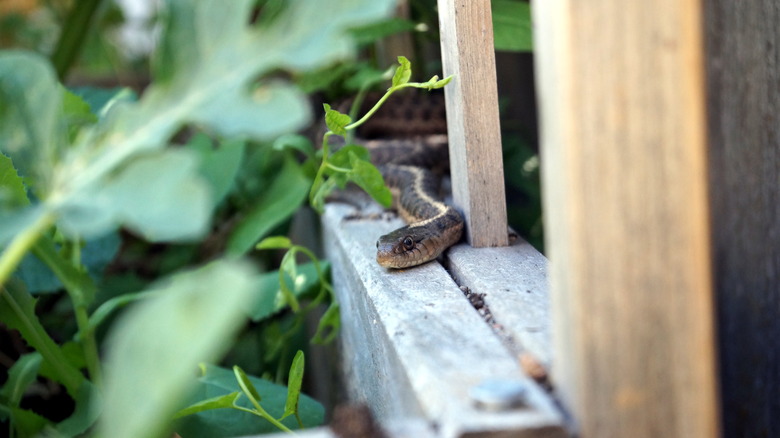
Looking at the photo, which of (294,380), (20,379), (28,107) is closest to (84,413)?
(20,379)

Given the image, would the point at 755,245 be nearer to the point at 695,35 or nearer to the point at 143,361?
the point at 695,35

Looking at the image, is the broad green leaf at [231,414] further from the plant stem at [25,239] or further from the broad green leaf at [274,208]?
the plant stem at [25,239]

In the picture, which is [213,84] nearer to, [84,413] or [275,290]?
[84,413]

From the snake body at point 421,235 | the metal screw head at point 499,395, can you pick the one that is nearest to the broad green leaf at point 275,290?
the snake body at point 421,235

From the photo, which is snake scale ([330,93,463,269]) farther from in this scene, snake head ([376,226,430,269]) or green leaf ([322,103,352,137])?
green leaf ([322,103,352,137])

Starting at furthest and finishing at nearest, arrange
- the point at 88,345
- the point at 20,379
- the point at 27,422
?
the point at 88,345, the point at 20,379, the point at 27,422

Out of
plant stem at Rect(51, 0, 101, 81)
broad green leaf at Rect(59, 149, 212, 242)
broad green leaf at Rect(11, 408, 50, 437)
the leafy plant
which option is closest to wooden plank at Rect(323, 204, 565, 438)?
the leafy plant

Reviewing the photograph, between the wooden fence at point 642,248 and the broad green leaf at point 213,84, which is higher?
the broad green leaf at point 213,84
